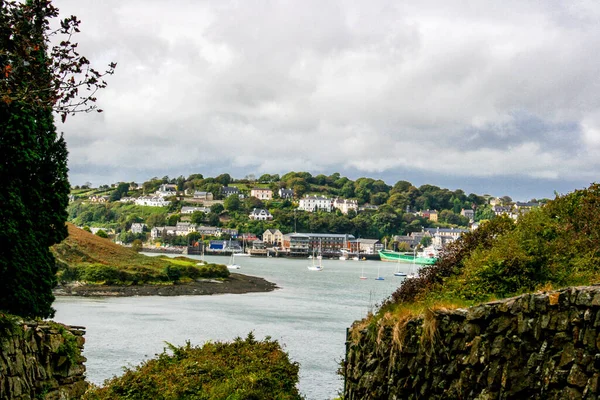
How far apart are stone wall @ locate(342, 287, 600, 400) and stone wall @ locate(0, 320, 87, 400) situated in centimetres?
695

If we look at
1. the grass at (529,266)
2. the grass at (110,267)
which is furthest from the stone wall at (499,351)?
the grass at (110,267)

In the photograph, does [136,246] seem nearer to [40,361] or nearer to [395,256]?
[395,256]

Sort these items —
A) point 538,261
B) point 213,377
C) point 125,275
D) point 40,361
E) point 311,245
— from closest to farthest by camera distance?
1. point 40,361
2. point 538,261
3. point 213,377
4. point 125,275
5. point 311,245

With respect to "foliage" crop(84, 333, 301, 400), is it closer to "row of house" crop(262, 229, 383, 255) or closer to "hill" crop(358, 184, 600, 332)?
"hill" crop(358, 184, 600, 332)

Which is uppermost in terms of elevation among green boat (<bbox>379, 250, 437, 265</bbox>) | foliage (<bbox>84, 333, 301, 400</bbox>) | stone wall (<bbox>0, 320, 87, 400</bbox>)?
stone wall (<bbox>0, 320, 87, 400</bbox>)

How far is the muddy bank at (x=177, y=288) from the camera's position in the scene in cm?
6875

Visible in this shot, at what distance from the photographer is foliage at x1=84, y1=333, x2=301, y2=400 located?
48.3 ft

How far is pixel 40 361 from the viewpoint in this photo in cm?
1377

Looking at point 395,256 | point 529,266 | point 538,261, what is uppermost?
point 538,261

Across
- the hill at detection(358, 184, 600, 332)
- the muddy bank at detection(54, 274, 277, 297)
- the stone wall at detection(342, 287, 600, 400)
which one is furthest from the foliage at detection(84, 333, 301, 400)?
the muddy bank at detection(54, 274, 277, 297)

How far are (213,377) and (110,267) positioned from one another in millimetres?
62730

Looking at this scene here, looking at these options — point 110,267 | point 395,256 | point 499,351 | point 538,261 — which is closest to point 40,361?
point 499,351

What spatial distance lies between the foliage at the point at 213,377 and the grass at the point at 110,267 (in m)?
56.6

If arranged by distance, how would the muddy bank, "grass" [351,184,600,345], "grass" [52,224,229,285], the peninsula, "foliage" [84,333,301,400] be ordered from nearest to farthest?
"grass" [351,184,600,345] → "foliage" [84,333,301,400] → the muddy bank → the peninsula → "grass" [52,224,229,285]
